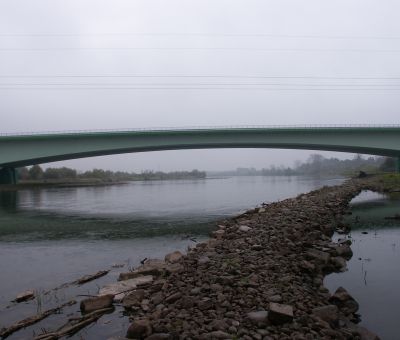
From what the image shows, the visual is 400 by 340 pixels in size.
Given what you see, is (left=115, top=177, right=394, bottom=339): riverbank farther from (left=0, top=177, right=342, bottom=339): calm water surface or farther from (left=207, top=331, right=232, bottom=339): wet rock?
(left=0, top=177, right=342, bottom=339): calm water surface

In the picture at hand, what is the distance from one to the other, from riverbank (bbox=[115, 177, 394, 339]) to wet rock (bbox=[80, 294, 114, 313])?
1.26 feet

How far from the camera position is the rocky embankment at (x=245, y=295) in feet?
19.2

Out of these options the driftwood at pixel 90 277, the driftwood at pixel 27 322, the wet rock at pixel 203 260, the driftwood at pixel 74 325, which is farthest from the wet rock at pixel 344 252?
the driftwood at pixel 27 322

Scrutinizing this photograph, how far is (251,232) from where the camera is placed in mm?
13430

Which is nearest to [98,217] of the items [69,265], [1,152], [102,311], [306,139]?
[69,265]

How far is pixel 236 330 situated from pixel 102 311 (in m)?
3.02

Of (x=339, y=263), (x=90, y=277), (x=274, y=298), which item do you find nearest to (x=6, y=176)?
(x=90, y=277)

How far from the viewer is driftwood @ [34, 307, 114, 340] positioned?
6.30 meters

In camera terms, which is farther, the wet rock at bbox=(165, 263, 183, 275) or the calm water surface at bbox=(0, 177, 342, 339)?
the wet rock at bbox=(165, 263, 183, 275)

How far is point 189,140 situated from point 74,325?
4151 cm

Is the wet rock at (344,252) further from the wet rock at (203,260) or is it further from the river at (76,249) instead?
the wet rock at (203,260)

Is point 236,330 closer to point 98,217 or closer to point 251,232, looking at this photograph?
point 251,232

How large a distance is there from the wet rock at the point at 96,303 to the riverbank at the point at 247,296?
383 mm

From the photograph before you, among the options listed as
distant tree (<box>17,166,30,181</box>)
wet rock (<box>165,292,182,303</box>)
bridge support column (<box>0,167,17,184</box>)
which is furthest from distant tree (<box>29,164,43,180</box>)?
wet rock (<box>165,292,182,303</box>)
